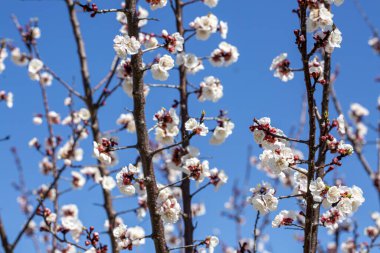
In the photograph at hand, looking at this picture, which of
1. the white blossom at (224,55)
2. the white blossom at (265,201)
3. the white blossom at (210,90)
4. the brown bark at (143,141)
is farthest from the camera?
the white blossom at (224,55)

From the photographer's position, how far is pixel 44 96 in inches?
258

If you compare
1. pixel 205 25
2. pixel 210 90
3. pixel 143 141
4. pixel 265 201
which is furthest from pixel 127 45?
pixel 205 25

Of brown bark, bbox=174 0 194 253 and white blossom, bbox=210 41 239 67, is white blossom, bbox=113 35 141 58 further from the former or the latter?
white blossom, bbox=210 41 239 67

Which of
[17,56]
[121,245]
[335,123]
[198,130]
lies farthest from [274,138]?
[17,56]

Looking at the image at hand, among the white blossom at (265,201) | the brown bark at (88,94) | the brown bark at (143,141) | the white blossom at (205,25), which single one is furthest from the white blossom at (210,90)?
the white blossom at (265,201)

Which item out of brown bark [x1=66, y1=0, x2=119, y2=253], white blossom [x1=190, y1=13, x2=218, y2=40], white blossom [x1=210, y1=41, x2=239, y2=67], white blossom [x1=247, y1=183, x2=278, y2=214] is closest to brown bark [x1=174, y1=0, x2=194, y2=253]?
white blossom [x1=190, y1=13, x2=218, y2=40]

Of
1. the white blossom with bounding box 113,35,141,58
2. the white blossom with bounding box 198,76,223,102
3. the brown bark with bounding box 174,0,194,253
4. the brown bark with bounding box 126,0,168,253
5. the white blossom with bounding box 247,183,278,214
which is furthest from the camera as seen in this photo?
the white blossom with bounding box 198,76,223,102

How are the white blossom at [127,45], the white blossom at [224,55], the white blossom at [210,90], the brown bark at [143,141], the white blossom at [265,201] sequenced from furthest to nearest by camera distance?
the white blossom at [224,55], the white blossom at [210,90], the white blossom at [127,45], the brown bark at [143,141], the white blossom at [265,201]

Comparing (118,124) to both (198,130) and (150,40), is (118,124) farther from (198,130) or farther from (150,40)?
(198,130)

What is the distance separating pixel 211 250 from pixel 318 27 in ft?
5.64

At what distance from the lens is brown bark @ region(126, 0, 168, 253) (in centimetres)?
315

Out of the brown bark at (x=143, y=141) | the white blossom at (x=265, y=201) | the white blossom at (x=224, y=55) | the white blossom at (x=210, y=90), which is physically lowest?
the white blossom at (x=265, y=201)

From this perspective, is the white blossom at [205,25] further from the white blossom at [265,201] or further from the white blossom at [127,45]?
the white blossom at [265,201]

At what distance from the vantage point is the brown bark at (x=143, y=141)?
3.15 metres
